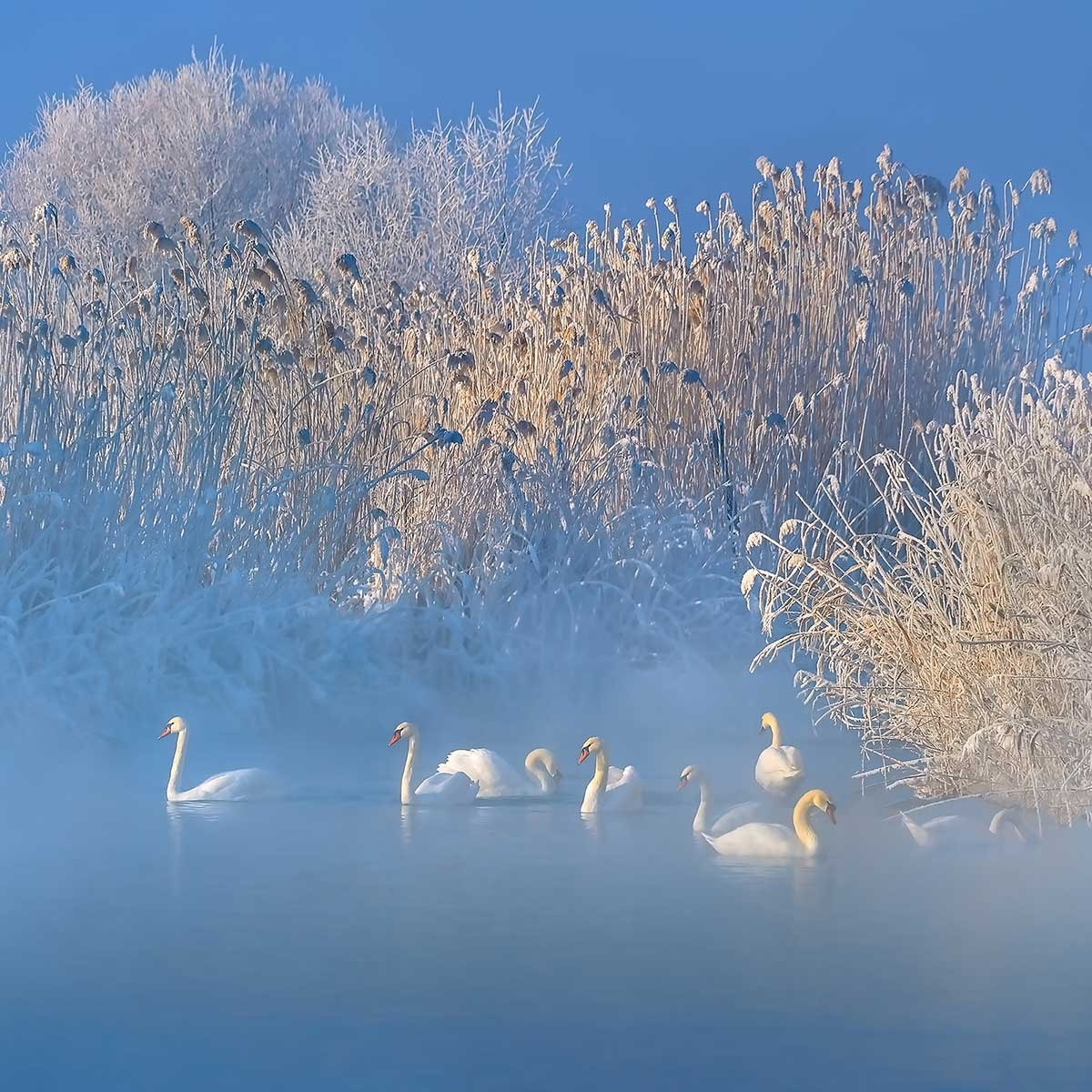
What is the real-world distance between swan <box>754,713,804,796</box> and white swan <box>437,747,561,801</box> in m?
0.62

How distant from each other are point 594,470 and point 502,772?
2.81 metres

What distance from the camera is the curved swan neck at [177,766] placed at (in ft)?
16.7

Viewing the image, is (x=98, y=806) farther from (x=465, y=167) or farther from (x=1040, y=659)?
(x=465, y=167)

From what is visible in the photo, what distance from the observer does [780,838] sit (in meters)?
4.35

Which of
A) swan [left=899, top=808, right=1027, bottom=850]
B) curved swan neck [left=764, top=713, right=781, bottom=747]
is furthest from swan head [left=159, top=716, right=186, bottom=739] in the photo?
swan [left=899, top=808, right=1027, bottom=850]

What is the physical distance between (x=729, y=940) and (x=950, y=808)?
5.12 feet

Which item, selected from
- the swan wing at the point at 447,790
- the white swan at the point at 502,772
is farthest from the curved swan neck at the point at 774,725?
the swan wing at the point at 447,790

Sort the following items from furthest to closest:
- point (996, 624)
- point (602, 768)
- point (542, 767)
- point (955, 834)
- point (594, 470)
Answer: point (594, 470) < point (542, 767) < point (602, 768) < point (996, 624) < point (955, 834)

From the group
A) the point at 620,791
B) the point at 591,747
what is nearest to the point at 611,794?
the point at 620,791

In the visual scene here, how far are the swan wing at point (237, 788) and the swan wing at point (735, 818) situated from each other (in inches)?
51.6

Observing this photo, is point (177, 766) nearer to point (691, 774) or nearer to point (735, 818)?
point (691, 774)

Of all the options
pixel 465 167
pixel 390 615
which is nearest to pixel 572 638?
pixel 390 615

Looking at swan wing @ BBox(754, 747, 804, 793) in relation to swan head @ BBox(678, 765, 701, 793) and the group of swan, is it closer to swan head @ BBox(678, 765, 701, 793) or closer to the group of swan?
the group of swan

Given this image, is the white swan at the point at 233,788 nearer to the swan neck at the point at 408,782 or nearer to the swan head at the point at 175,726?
the swan head at the point at 175,726
